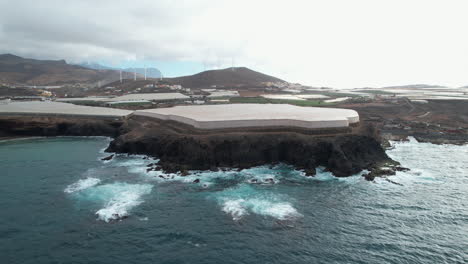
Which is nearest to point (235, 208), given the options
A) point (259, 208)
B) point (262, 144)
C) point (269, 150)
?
point (259, 208)

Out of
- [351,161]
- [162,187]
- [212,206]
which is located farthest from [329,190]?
[162,187]

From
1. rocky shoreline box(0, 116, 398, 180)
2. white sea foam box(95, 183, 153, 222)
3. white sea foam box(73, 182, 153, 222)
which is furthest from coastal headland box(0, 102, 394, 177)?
white sea foam box(73, 182, 153, 222)

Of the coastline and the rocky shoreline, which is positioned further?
the coastline

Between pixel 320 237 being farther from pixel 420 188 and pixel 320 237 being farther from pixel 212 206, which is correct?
pixel 420 188

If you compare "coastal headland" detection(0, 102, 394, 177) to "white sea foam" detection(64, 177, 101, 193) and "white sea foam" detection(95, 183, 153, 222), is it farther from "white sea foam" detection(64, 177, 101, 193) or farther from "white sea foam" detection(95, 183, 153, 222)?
"white sea foam" detection(64, 177, 101, 193)

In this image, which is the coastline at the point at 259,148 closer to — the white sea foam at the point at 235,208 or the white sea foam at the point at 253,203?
the white sea foam at the point at 253,203
